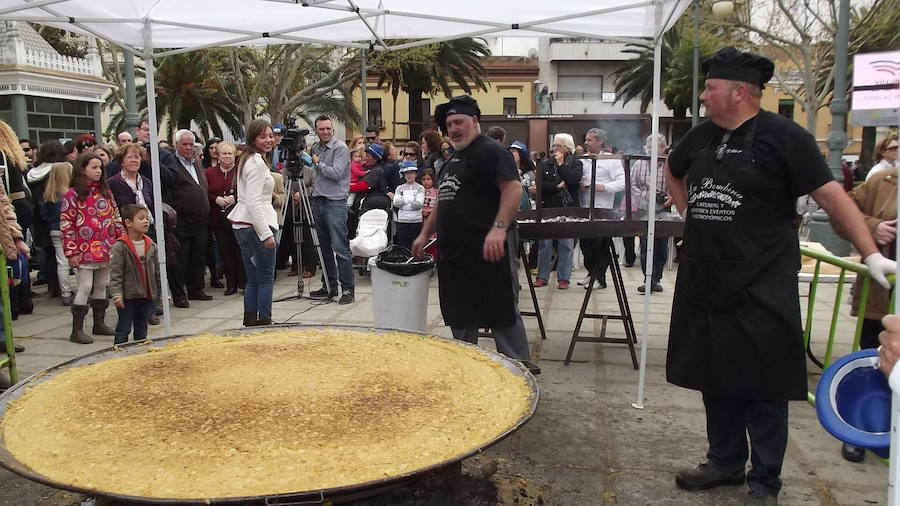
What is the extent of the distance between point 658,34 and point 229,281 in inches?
230

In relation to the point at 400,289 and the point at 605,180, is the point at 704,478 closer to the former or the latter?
the point at 400,289

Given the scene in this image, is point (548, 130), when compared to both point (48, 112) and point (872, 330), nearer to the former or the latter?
point (48, 112)

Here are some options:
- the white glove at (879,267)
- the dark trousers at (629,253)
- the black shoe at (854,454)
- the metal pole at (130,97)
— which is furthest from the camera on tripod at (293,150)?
the white glove at (879,267)

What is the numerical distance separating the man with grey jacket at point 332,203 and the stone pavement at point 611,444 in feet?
5.51

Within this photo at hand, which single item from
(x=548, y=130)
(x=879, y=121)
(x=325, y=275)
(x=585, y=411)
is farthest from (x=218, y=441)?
(x=548, y=130)

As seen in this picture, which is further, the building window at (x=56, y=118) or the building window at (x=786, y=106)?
the building window at (x=786, y=106)

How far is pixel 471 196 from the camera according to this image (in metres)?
4.29

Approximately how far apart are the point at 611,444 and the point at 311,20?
13.9 feet

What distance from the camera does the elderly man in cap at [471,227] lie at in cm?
426

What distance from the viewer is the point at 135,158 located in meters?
6.75

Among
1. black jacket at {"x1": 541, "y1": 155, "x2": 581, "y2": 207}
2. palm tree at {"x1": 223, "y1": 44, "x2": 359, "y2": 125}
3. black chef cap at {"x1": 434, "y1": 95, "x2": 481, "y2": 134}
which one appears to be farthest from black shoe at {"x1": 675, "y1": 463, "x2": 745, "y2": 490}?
palm tree at {"x1": 223, "y1": 44, "x2": 359, "y2": 125}

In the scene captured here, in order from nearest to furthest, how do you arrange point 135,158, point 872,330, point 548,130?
point 872,330 → point 135,158 → point 548,130

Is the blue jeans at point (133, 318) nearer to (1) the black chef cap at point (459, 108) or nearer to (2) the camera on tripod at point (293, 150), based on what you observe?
(2) the camera on tripod at point (293, 150)

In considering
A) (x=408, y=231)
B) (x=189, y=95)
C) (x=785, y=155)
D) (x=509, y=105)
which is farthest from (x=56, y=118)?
(x=509, y=105)
